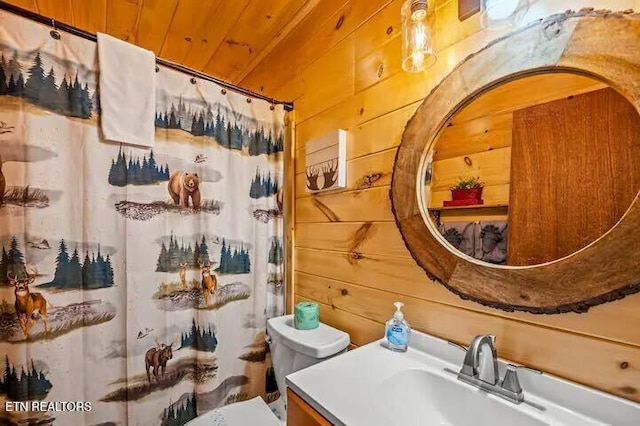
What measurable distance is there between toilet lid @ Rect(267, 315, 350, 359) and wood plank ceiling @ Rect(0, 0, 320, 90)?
1552mm

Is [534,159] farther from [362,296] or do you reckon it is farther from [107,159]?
[107,159]

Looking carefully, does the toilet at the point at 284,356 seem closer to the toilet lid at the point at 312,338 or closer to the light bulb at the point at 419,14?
the toilet lid at the point at 312,338

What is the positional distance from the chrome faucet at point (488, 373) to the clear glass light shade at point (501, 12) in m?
0.81

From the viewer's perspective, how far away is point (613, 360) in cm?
60

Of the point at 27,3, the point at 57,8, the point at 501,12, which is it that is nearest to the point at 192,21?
the point at 57,8

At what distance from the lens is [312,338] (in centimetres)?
114

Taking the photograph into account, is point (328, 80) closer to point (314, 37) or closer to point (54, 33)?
point (314, 37)

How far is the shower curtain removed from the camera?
0.93 meters

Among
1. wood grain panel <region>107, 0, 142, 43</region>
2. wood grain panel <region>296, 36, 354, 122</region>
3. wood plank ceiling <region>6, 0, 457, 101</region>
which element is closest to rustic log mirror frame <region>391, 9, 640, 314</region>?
wood grain panel <region>296, 36, 354, 122</region>

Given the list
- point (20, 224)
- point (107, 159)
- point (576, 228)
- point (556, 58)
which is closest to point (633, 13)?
point (556, 58)

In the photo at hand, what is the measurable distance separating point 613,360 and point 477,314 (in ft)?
0.88

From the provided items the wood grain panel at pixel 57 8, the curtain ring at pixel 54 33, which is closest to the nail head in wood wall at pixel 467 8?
the curtain ring at pixel 54 33

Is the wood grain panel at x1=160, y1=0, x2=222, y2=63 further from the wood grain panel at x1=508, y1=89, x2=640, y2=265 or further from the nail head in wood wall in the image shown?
the wood grain panel at x1=508, y1=89, x2=640, y2=265

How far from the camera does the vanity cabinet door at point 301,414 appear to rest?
2.15ft
